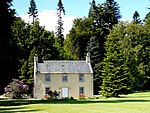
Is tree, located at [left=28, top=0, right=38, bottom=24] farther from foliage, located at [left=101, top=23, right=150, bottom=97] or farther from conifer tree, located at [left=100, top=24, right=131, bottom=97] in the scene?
conifer tree, located at [left=100, top=24, right=131, bottom=97]

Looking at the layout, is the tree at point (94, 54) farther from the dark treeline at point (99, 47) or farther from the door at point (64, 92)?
the door at point (64, 92)

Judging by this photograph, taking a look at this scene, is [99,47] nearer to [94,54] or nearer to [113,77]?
[94,54]

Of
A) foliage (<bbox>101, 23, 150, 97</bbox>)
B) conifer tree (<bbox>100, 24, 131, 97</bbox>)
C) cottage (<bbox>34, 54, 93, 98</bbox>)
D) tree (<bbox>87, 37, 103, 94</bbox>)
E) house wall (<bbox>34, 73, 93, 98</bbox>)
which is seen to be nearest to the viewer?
conifer tree (<bbox>100, 24, 131, 97</bbox>)

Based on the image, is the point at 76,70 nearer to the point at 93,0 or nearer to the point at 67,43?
the point at 67,43

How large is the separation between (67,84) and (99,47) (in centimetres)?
2206

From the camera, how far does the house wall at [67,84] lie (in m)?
62.9

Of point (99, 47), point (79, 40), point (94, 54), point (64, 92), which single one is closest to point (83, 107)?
point (64, 92)

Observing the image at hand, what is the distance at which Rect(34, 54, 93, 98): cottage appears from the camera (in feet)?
207

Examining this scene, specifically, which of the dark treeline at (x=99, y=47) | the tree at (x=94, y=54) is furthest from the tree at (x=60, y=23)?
the tree at (x=94, y=54)

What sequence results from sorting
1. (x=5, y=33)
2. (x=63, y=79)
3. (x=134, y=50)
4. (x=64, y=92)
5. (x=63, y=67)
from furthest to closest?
(x=134, y=50), (x=63, y=67), (x=63, y=79), (x=64, y=92), (x=5, y=33)

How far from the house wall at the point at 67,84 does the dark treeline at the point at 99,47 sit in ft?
9.72

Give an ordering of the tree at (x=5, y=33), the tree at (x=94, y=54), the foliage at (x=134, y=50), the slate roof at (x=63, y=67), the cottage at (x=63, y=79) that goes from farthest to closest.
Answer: the tree at (x=94, y=54) < the foliage at (x=134, y=50) < the slate roof at (x=63, y=67) < the cottage at (x=63, y=79) < the tree at (x=5, y=33)

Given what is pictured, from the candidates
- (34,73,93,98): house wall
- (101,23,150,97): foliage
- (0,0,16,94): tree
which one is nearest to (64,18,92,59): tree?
(101,23,150,97): foliage

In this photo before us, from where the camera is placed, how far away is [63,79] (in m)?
63.6
